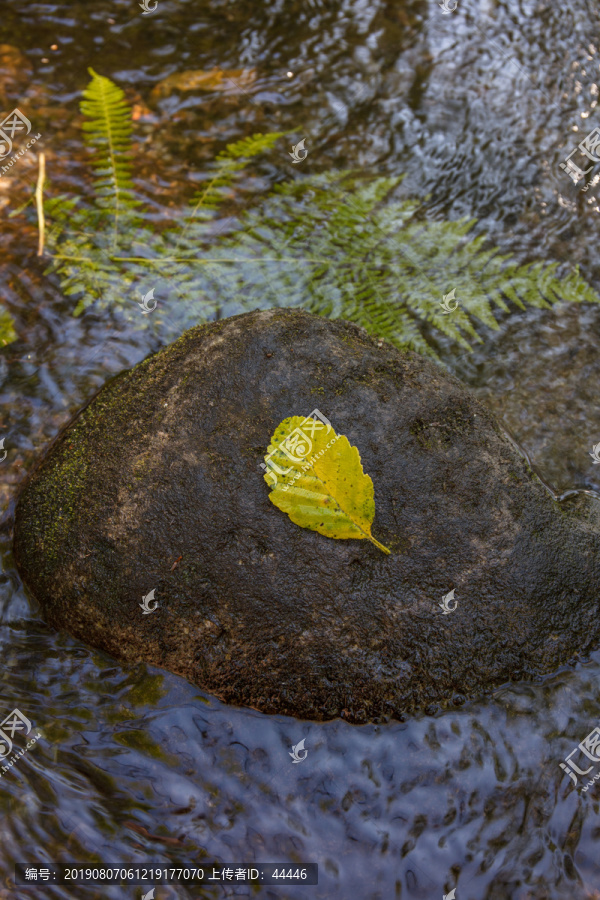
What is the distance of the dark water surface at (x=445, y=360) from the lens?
2.55m

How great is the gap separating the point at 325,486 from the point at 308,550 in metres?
0.28

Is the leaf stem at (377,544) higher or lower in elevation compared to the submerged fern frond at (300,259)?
lower

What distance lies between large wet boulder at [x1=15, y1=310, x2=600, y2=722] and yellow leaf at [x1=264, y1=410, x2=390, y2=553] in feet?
0.23

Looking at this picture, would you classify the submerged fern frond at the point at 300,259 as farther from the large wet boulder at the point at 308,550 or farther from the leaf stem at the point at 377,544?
the leaf stem at the point at 377,544

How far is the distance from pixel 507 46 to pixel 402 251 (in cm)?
248

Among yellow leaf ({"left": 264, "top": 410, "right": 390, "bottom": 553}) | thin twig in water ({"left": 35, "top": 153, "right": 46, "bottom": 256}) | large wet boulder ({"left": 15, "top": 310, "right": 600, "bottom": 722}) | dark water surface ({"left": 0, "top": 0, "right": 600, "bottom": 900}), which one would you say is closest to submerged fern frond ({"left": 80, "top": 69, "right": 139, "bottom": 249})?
dark water surface ({"left": 0, "top": 0, "right": 600, "bottom": 900})

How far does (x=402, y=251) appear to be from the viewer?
384 centimetres

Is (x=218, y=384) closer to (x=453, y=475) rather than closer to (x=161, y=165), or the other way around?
(x=453, y=475)

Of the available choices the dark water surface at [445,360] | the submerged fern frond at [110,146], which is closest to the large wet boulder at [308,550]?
the dark water surface at [445,360]

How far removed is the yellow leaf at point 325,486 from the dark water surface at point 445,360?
2.91 ft

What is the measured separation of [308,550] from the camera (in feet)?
8.48

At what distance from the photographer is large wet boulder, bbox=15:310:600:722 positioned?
2590 millimetres

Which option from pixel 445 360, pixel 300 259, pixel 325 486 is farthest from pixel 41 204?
pixel 325 486

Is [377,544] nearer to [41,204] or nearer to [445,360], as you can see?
[445,360]
